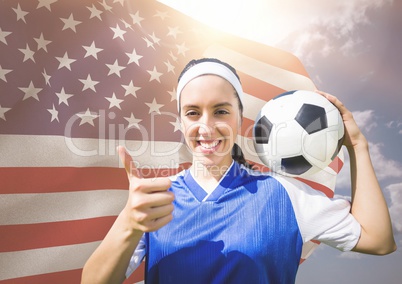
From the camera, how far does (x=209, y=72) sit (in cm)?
169

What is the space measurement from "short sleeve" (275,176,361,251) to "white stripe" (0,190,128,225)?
5.80 ft

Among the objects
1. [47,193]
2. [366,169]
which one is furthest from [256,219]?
[47,193]

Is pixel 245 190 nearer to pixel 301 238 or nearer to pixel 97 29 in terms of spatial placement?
pixel 301 238

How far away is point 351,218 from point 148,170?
1.97 metres

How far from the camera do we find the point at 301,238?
154 centimetres

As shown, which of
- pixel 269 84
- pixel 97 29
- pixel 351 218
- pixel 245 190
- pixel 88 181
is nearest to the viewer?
pixel 351 218

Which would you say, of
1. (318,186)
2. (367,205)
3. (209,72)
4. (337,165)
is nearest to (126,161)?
(209,72)

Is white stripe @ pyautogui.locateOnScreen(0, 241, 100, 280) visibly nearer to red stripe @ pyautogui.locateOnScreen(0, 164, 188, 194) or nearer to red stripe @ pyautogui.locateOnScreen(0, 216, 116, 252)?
red stripe @ pyautogui.locateOnScreen(0, 216, 116, 252)

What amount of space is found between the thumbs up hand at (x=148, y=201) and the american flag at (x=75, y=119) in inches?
70.0

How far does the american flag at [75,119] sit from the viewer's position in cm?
237

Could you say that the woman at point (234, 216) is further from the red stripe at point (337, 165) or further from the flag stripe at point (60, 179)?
the red stripe at point (337, 165)

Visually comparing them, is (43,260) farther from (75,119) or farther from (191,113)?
(191,113)

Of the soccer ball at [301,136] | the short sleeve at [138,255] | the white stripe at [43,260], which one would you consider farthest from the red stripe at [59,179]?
the soccer ball at [301,136]

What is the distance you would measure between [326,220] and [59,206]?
2.12m
